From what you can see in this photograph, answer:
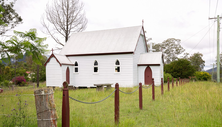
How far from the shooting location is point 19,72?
122 ft

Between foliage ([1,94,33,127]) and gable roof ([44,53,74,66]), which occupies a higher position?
gable roof ([44,53,74,66])

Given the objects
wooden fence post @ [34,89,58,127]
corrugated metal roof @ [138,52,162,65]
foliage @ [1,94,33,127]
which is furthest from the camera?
corrugated metal roof @ [138,52,162,65]

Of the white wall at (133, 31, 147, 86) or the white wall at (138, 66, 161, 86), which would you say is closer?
the white wall at (133, 31, 147, 86)

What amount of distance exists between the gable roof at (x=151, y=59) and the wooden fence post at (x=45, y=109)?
18539 millimetres

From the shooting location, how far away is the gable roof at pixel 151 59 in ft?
71.3

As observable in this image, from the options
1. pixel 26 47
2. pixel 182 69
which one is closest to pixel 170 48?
pixel 182 69

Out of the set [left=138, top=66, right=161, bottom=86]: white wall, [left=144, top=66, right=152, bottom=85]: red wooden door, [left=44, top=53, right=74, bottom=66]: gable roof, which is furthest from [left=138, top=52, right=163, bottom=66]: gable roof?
[left=44, top=53, right=74, bottom=66]: gable roof

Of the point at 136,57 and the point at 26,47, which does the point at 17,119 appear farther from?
the point at 136,57

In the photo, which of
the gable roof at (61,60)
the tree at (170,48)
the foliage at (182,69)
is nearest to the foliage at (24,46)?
the gable roof at (61,60)

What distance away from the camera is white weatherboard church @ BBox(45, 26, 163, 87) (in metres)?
20.9

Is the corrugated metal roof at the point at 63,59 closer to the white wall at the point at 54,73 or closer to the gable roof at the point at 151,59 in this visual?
the white wall at the point at 54,73

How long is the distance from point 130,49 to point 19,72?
26087 millimetres

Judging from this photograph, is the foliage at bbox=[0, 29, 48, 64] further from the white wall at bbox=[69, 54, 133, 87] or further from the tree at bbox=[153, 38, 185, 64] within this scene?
the tree at bbox=[153, 38, 185, 64]

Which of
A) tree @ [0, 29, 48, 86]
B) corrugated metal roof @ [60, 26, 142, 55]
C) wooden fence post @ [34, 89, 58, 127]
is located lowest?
wooden fence post @ [34, 89, 58, 127]
